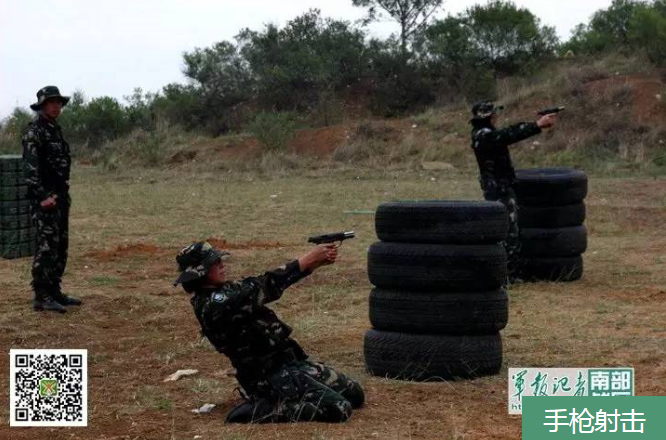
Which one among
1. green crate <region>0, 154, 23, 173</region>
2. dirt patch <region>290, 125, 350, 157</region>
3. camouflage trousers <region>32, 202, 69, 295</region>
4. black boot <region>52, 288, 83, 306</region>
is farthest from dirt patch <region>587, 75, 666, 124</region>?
camouflage trousers <region>32, 202, 69, 295</region>

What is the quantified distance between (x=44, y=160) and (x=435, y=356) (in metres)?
4.47

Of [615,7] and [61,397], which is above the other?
[615,7]

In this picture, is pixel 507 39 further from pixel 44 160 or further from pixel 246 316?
pixel 246 316

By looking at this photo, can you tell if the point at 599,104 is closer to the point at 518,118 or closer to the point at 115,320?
the point at 518,118

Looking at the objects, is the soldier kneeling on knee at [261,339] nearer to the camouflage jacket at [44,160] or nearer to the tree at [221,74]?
the camouflage jacket at [44,160]

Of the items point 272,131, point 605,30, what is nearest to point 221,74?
point 272,131

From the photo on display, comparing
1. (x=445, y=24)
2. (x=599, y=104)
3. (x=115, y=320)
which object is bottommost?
(x=115, y=320)

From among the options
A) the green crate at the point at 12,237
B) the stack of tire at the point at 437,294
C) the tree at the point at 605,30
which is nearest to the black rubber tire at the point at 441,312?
the stack of tire at the point at 437,294

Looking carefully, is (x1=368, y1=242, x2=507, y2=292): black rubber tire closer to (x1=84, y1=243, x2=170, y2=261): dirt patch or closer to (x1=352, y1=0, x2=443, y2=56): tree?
(x1=84, y1=243, x2=170, y2=261): dirt patch

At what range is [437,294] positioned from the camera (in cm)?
734

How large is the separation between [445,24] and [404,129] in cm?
1140

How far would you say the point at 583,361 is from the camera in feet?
26.1

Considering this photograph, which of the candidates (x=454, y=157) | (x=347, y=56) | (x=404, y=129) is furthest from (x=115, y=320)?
(x=347, y=56)

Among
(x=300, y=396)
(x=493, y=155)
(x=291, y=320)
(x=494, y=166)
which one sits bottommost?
(x=291, y=320)
